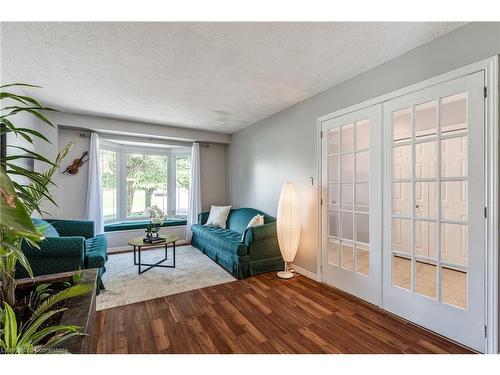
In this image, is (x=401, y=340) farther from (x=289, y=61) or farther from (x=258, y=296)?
(x=289, y=61)

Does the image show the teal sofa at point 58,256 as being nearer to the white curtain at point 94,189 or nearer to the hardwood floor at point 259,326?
the hardwood floor at point 259,326

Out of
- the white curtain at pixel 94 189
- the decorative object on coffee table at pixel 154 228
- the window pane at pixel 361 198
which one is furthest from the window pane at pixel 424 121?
the white curtain at pixel 94 189

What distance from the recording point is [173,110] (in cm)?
360

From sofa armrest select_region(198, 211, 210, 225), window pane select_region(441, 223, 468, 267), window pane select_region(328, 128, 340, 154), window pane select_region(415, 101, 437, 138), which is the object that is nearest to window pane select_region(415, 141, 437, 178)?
window pane select_region(415, 101, 437, 138)

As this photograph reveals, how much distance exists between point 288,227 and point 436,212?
1.59m

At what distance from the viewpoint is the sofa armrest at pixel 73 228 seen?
3.26 metres

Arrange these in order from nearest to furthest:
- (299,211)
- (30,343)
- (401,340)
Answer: (30,343) < (401,340) < (299,211)

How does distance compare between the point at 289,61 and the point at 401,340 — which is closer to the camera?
the point at 401,340

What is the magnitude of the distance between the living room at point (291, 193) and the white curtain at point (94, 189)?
36cm
